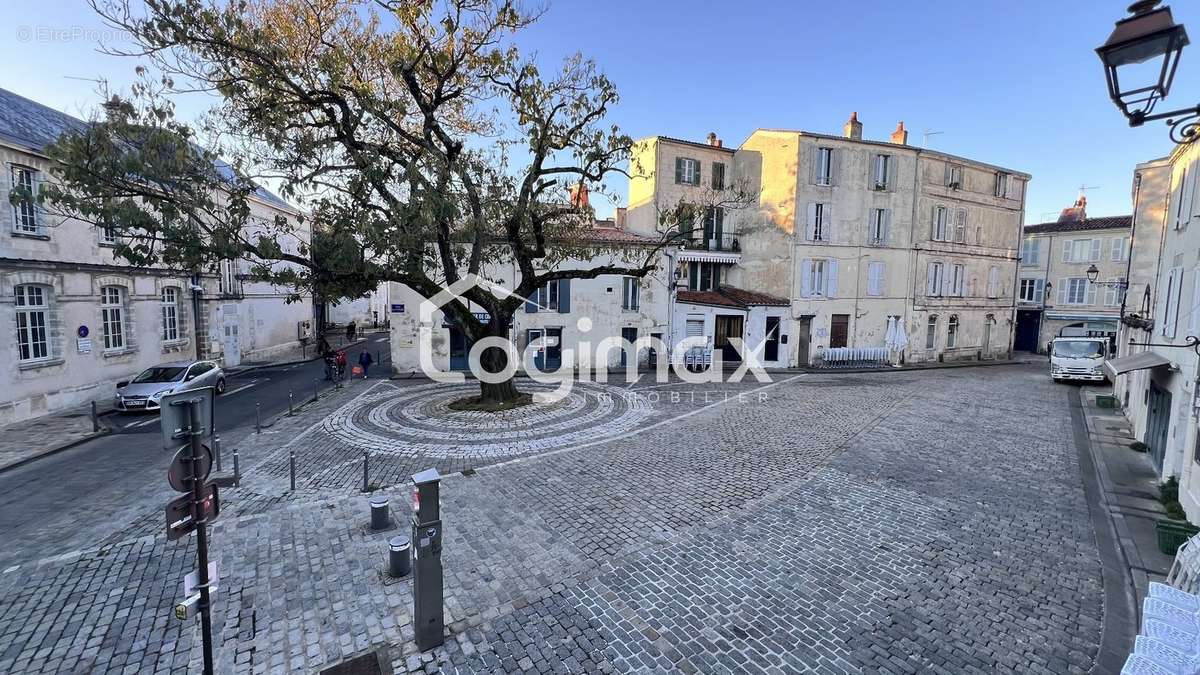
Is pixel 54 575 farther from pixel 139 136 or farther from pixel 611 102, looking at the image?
pixel 611 102

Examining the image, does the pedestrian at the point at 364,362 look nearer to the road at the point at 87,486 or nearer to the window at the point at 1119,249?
the road at the point at 87,486

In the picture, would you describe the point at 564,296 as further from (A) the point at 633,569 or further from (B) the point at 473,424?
(A) the point at 633,569

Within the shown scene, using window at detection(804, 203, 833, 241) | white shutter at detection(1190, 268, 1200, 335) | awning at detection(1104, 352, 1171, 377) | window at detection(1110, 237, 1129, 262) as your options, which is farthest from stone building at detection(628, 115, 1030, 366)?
white shutter at detection(1190, 268, 1200, 335)

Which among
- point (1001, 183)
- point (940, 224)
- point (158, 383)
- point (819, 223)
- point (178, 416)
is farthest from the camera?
point (1001, 183)

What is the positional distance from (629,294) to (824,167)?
38.9 ft

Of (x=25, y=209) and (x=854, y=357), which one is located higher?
(x=25, y=209)

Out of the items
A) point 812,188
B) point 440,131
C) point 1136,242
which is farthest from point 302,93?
point 1136,242

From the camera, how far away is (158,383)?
15109mm

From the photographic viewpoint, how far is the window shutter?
2184 cm

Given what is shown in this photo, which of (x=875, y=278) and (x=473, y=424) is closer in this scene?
(x=473, y=424)

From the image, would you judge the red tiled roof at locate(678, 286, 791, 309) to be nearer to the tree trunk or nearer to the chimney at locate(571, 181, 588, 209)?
the chimney at locate(571, 181, 588, 209)

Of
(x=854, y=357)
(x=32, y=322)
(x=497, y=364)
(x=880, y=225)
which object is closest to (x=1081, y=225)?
(x=880, y=225)

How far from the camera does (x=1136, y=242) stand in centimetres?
1733

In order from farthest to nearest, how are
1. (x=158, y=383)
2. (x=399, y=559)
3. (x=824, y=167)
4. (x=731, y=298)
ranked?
(x=824, y=167) < (x=731, y=298) < (x=158, y=383) < (x=399, y=559)
